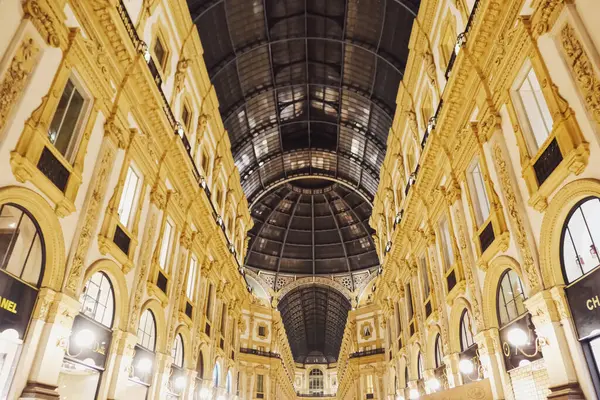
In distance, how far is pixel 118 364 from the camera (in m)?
12.9

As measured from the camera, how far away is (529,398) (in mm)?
11750

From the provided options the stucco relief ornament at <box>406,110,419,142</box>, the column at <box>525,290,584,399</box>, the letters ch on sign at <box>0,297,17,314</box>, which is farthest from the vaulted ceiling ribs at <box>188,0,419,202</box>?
the letters ch on sign at <box>0,297,17,314</box>

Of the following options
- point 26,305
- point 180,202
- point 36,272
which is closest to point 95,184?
point 36,272

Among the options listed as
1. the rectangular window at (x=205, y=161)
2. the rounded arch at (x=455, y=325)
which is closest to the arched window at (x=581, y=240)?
the rounded arch at (x=455, y=325)

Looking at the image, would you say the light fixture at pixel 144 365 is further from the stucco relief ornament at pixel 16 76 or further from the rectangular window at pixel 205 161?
the rectangular window at pixel 205 161

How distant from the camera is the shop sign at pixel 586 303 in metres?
8.54

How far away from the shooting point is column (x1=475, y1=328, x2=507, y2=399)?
12.5m

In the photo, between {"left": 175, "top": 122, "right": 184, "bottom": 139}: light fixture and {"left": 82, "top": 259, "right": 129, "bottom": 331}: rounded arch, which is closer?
{"left": 82, "top": 259, "right": 129, "bottom": 331}: rounded arch

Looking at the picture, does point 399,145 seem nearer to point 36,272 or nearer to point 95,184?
point 95,184

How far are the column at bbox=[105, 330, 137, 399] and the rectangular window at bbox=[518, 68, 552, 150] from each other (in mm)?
13543

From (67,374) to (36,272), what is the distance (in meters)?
4.08

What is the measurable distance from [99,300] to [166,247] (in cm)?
575

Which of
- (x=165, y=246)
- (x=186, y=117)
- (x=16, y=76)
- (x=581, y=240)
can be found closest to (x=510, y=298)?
(x=581, y=240)

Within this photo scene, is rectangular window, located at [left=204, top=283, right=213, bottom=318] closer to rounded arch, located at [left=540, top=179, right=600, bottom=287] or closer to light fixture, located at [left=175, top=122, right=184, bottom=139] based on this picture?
light fixture, located at [left=175, top=122, right=184, bottom=139]
